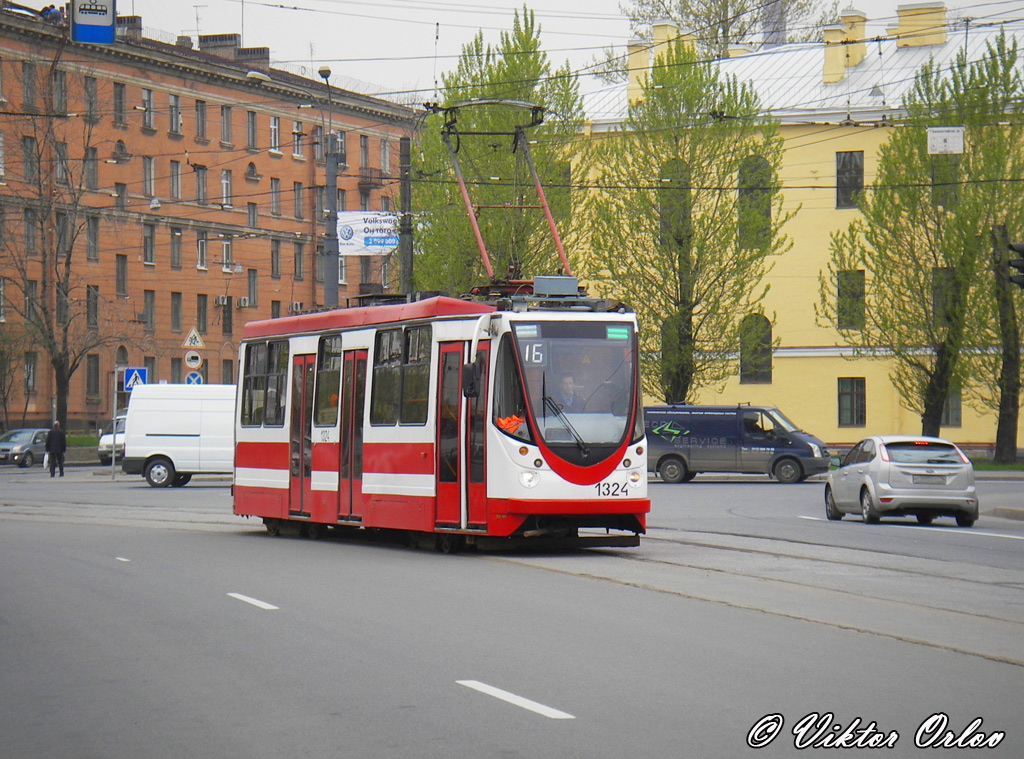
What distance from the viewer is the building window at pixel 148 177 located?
247 feet

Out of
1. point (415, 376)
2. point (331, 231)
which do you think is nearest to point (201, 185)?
point (331, 231)

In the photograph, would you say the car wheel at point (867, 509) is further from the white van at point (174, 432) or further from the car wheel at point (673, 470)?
the white van at point (174, 432)

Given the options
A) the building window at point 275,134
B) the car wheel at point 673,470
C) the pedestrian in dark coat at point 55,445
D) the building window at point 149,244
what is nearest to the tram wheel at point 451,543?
the car wheel at point 673,470

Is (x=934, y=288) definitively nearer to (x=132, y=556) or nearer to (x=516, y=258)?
(x=516, y=258)

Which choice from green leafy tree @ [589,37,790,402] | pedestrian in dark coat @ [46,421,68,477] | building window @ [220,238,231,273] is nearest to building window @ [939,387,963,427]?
green leafy tree @ [589,37,790,402]

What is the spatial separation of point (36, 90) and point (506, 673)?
200 feet

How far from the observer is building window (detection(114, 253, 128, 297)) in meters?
75.2

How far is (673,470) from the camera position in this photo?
40.3 meters

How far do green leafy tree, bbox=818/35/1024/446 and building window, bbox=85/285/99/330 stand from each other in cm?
4031

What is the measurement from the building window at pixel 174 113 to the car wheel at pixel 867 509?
5840 centimetres

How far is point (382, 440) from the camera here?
61.9ft

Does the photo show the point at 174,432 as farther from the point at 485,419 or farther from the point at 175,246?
the point at 175,246

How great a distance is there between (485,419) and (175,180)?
208 feet

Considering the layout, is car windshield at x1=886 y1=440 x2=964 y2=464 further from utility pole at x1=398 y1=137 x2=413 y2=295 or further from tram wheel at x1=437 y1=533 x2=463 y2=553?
utility pole at x1=398 y1=137 x2=413 y2=295
